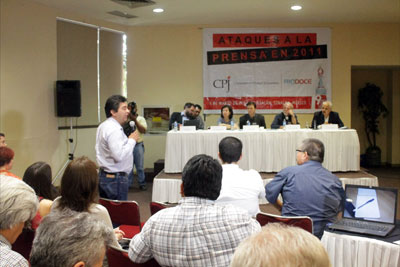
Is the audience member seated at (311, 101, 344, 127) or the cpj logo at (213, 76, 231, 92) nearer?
the audience member seated at (311, 101, 344, 127)

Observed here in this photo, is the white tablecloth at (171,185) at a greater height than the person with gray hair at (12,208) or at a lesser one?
lesser

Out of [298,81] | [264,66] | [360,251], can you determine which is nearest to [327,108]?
[298,81]

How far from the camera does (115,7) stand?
24.8 ft

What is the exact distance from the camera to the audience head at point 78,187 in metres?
2.36

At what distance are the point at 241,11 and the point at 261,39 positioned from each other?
1.22 meters

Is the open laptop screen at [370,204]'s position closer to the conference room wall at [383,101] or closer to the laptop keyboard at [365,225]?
the laptop keyboard at [365,225]

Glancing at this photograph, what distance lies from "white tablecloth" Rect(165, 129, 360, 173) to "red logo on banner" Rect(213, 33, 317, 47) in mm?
3718

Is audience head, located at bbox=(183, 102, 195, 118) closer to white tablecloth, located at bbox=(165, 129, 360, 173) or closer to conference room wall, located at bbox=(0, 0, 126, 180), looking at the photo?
white tablecloth, located at bbox=(165, 129, 360, 173)

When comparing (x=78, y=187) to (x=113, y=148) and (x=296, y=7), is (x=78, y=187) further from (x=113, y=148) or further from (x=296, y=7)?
(x=296, y=7)

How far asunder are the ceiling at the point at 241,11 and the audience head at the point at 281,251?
6.73m

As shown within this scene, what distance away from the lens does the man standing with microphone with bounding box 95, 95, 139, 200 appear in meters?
3.55

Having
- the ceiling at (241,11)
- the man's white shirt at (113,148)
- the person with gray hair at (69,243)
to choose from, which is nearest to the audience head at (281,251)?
the person with gray hair at (69,243)

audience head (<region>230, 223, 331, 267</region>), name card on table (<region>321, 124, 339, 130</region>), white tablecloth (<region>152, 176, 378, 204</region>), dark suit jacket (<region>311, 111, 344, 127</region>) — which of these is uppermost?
dark suit jacket (<region>311, 111, 344, 127</region>)

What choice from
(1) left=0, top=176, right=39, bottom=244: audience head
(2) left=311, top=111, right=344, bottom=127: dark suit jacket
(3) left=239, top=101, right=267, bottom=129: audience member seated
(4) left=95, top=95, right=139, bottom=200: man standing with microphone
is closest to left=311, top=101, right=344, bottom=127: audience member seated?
(2) left=311, top=111, right=344, bottom=127: dark suit jacket
